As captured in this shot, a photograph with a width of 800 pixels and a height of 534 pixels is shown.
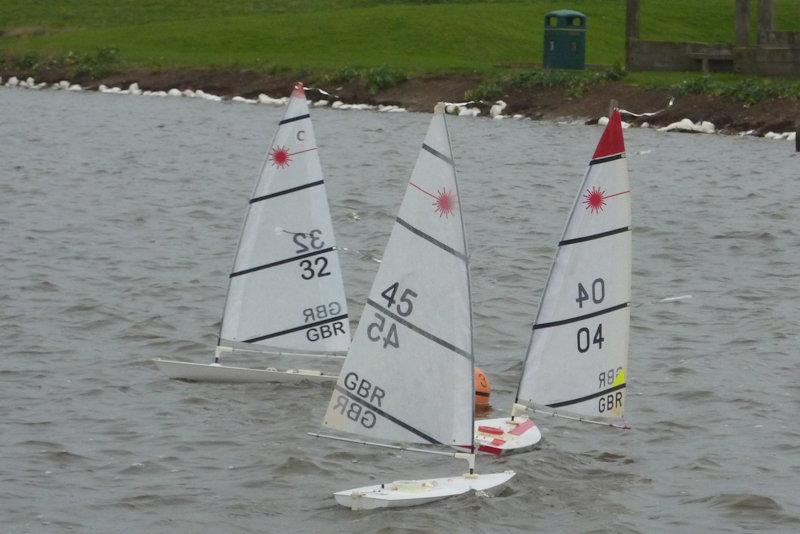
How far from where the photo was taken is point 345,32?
62906mm

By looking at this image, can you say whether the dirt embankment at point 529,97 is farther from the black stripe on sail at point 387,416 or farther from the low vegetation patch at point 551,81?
the black stripe on sail at point 387,416

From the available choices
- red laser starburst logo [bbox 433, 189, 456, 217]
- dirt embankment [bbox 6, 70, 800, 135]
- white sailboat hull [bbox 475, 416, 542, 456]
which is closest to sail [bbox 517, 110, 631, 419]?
white sailboat hull [bbox 475, 416, 542, 456]

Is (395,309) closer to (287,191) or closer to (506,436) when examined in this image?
(506,436)

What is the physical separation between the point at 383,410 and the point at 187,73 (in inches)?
1849

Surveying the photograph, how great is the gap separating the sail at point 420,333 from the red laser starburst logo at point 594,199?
218cm

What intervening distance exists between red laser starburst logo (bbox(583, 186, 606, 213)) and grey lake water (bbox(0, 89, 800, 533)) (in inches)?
111

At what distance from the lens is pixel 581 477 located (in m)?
14.9

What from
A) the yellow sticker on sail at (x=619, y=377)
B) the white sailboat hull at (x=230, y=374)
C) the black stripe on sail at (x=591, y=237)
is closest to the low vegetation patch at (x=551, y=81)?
the white sailboat hull at (x=230, y=374)

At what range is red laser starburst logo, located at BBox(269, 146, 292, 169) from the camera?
16875mm

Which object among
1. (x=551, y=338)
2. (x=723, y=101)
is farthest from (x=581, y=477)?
(x=723, y=101)

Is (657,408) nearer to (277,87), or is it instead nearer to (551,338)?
(551,338)

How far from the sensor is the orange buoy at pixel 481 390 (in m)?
16.9

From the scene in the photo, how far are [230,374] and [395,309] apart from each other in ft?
17.7

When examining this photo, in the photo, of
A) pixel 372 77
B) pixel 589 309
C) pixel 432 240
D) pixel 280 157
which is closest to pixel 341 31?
pixel 372 77
